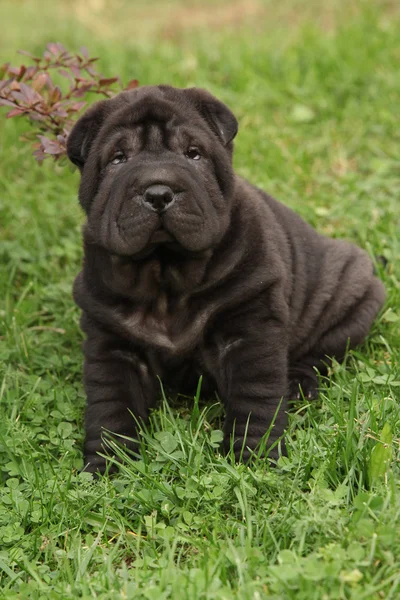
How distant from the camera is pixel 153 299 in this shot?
414cm

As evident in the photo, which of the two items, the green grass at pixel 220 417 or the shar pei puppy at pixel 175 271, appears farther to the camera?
the shar pei puppy at pixel 175 271

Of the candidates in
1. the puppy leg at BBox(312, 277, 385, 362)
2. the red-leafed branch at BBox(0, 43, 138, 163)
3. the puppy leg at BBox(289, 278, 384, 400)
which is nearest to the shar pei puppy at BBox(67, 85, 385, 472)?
the puppy leg at BBox(289, 278, 384, 400)

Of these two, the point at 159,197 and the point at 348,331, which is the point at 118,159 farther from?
the point at 348,331

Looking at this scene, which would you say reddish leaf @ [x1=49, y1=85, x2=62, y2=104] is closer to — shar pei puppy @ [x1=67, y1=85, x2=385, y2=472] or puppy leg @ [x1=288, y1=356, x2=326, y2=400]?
shar pei puppy @ [x1=67, y1=85, x2=385, y2=472]

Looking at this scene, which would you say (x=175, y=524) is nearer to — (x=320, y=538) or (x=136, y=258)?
(x=320, y=538)

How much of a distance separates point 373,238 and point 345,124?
1.75 m

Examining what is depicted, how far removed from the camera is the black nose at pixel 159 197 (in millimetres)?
3621

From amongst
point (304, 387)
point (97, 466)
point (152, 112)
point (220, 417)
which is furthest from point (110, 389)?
point (152, 112)

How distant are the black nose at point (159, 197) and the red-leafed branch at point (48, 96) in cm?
88

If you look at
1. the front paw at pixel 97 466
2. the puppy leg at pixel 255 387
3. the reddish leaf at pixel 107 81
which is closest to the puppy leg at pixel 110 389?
the front paw at pixel 97 466

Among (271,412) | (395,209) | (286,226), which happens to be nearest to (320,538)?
(271,412)

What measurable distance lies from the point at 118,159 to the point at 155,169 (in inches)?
13.2

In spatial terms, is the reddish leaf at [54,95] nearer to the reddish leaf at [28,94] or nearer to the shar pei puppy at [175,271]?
the reddish leaf at [28,94]

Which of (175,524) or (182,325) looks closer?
(175,524)
